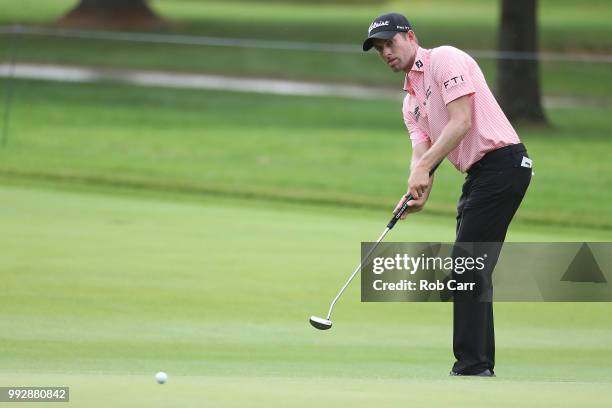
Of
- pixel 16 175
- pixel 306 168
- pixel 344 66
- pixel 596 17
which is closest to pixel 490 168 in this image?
pixel 16 175

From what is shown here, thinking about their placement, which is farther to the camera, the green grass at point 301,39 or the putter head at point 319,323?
the green grass at point 301,39

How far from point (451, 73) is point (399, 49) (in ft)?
0.99

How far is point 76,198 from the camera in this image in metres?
12.4

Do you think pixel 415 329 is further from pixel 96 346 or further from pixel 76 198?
pixel 76 198

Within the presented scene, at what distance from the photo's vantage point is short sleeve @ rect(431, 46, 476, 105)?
19.4 feet

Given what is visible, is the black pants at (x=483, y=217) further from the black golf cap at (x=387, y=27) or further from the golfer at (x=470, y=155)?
the black golf cap at (x=387, y=27)

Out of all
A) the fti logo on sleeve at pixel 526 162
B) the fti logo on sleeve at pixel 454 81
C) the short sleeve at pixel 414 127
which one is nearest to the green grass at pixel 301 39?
the short sleeve at pixel 414 127

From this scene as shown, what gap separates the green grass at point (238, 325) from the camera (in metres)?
4.74

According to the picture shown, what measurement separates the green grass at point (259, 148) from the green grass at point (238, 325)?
315 centimetres

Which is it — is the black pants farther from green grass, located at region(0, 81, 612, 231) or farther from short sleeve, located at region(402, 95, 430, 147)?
green grass, located at region(0, 81, 612, 231)

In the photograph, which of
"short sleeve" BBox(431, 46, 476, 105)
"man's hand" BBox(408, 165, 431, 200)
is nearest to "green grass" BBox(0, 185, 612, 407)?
"man's hand" BBox(408, 165, 431, 200)

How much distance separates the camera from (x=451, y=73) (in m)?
5.95

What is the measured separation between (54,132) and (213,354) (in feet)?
46.8

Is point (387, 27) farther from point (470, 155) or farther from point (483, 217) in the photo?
point (483, 217)
